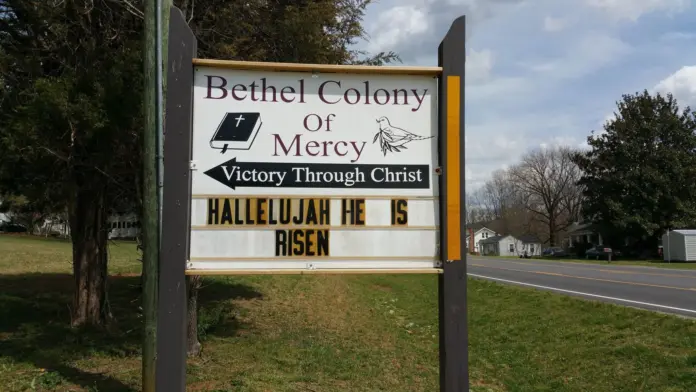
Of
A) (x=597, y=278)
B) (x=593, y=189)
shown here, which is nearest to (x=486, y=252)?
(x=593, y=189)

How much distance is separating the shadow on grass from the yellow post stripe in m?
4.02

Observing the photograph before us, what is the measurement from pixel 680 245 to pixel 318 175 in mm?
36855

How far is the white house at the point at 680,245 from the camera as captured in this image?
33562mm

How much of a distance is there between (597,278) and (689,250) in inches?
754

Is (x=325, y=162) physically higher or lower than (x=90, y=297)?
higher

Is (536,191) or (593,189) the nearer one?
(593,189)

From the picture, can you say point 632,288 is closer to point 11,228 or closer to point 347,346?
point 347,346

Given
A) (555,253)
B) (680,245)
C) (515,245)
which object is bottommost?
(555,253)

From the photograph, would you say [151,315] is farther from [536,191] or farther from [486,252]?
[486,252]

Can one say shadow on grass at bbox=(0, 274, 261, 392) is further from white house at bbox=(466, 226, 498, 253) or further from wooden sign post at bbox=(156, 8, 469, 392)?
white house at bbox=(466, 226, 498, 253)

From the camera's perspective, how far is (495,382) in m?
7.55

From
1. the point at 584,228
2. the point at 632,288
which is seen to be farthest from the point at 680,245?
the point at 584,228

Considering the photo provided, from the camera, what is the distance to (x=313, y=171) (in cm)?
386

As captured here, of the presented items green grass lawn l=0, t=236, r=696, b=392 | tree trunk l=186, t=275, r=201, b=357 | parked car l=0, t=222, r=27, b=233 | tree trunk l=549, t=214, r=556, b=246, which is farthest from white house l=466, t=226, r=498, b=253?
tree trunk l=186, t=275, r=201, b=357
